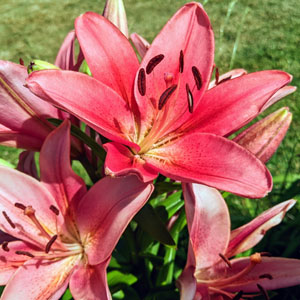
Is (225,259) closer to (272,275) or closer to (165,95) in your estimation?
(272,275)

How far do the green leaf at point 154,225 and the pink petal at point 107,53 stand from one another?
167 mm

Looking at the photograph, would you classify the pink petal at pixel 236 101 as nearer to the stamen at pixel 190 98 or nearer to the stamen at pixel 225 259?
the stamen at pixel 190 98

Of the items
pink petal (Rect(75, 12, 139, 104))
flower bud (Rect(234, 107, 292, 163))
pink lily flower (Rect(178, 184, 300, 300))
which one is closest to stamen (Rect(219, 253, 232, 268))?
pink lily flower (Rect(178, 184, 300, 300))

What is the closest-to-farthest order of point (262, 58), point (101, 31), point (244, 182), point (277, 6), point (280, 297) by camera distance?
1. point (244, 182)
2. point (101, 31)
3. point (280, 297)
4. point (262, 58)
5. point (277, 6)

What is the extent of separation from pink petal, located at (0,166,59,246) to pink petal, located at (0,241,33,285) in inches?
0.8

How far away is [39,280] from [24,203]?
11 cm

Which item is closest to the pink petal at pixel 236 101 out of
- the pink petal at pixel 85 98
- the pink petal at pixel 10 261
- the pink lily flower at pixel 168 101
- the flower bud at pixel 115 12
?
the pink lily flower at pixel 168 101

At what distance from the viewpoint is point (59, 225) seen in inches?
29.5

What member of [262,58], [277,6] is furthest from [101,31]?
[277,6]

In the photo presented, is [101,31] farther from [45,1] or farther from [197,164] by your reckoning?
[45,1]

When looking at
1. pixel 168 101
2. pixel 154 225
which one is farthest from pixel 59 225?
pixel 168 101

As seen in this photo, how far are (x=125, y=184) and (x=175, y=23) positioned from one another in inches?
9.8

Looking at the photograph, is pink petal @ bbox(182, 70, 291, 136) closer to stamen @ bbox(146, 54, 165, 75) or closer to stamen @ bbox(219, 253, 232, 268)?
stamen @ bbox(146, 54, 165, 75)

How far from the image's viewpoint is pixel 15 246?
0.73 m
